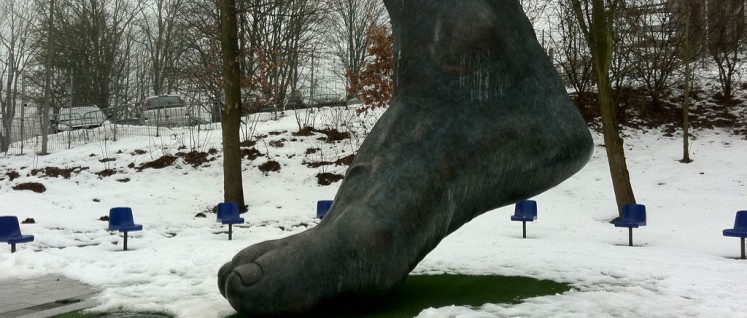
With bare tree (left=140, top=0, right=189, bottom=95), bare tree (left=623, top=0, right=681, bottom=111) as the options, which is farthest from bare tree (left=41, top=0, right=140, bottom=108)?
bare tree (left=623, top=0, right=681, bottom=111)

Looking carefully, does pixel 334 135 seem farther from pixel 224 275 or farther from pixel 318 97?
pixel 224 275

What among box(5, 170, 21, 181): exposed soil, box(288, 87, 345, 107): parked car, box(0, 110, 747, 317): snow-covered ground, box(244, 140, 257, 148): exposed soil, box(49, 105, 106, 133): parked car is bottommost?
box(0, 110, 747, 317): snow-covered ground

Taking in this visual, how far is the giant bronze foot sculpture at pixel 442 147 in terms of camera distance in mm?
5070

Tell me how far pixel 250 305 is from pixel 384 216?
114cm

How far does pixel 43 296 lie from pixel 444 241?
5560 millimetres

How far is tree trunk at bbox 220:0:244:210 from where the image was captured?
13109 millimetres

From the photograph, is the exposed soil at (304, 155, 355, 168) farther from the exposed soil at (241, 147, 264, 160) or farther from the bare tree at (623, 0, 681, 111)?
the bare tree at (623, 0, 681, 111)

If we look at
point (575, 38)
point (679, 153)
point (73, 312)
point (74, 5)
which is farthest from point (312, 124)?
point (74, 5)

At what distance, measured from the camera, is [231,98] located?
13.3 metres

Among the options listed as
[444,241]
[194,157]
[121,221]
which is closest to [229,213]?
[121,221]

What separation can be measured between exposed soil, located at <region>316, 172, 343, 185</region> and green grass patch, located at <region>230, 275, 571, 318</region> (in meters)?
8.32

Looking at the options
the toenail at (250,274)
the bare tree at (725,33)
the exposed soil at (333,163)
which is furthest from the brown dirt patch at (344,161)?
the bare tree at (725,33)

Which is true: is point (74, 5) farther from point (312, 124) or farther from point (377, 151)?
point (377, 151)

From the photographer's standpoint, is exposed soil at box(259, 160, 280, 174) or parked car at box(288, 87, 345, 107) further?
parked car at box(288, 87, 345, 107)
